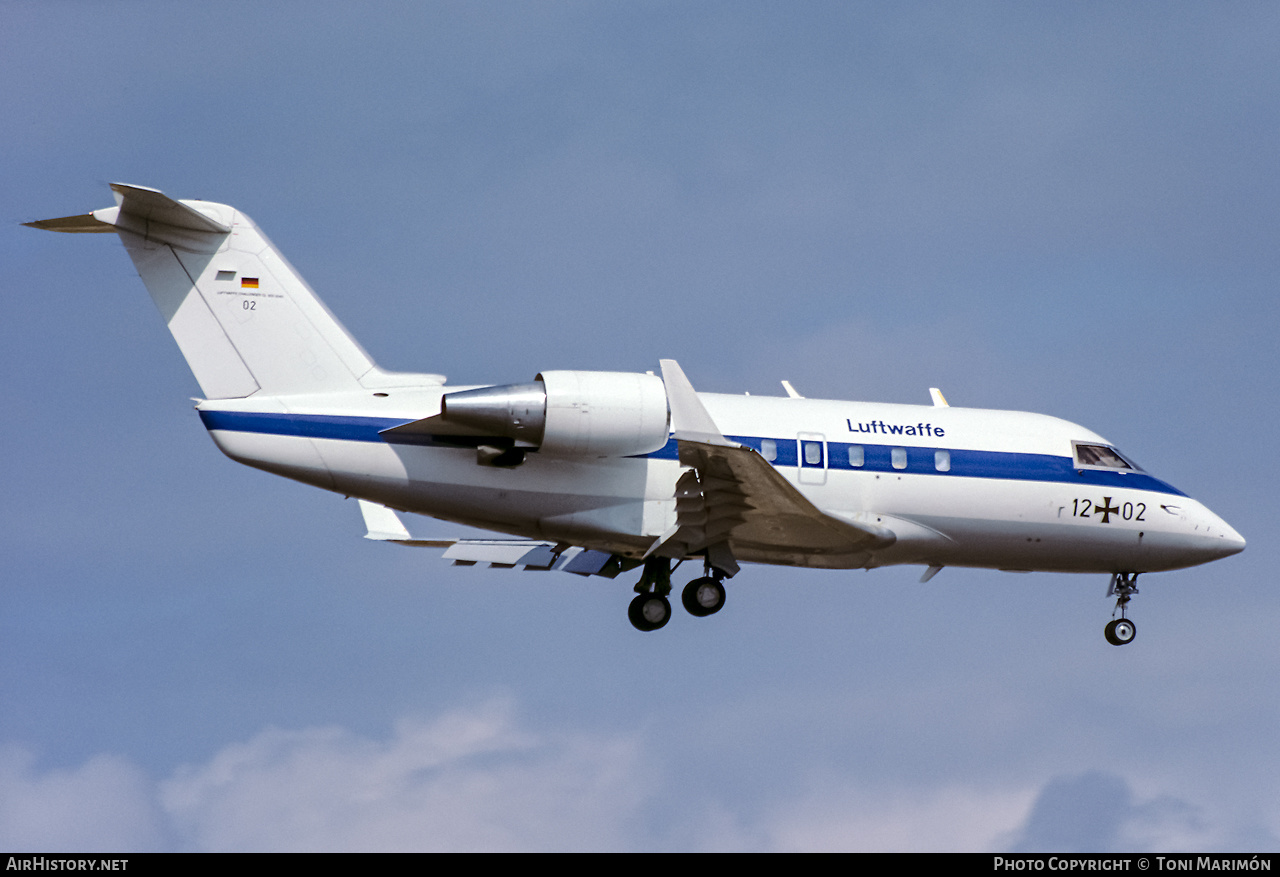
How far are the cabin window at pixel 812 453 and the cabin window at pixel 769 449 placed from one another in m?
0.48

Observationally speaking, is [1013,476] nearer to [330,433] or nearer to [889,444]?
[889,444]

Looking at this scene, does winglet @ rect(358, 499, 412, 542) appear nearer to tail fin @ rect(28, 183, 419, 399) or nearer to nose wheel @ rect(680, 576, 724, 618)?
tail fin @ rect(28, 183, 419, 399)

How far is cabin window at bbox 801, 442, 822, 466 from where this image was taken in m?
21.4

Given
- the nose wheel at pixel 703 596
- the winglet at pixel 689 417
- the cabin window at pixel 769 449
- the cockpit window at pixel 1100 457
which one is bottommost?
the nose wheel at pixel 703 596

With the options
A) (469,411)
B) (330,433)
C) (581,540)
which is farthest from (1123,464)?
(330,433)

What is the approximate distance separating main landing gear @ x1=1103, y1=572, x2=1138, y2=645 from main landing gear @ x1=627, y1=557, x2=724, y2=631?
6.68 meters

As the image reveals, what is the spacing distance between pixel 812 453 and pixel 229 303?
836 cm

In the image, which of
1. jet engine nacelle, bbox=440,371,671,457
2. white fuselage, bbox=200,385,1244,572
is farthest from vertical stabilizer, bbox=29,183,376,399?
jet engine nacelle, bbox=440,371,671,457

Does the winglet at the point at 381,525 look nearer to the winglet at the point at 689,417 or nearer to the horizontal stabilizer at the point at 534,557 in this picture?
the horizontal stabilizer at the point at 534,557

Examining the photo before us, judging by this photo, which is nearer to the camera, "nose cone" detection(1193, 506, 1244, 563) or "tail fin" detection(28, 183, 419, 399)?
"tail fin" detection(28, 183, 419, 399)

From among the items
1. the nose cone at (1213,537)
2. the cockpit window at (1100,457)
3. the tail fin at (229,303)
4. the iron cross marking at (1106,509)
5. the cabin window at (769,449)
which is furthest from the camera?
the nose cone at (1213,537)

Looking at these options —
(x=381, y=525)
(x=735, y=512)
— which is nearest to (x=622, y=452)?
(x=735, y=512)

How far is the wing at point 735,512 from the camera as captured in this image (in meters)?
19.2

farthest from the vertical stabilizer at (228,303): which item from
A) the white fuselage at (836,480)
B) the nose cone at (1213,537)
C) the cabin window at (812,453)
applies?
the nose cone at (1213,537)
